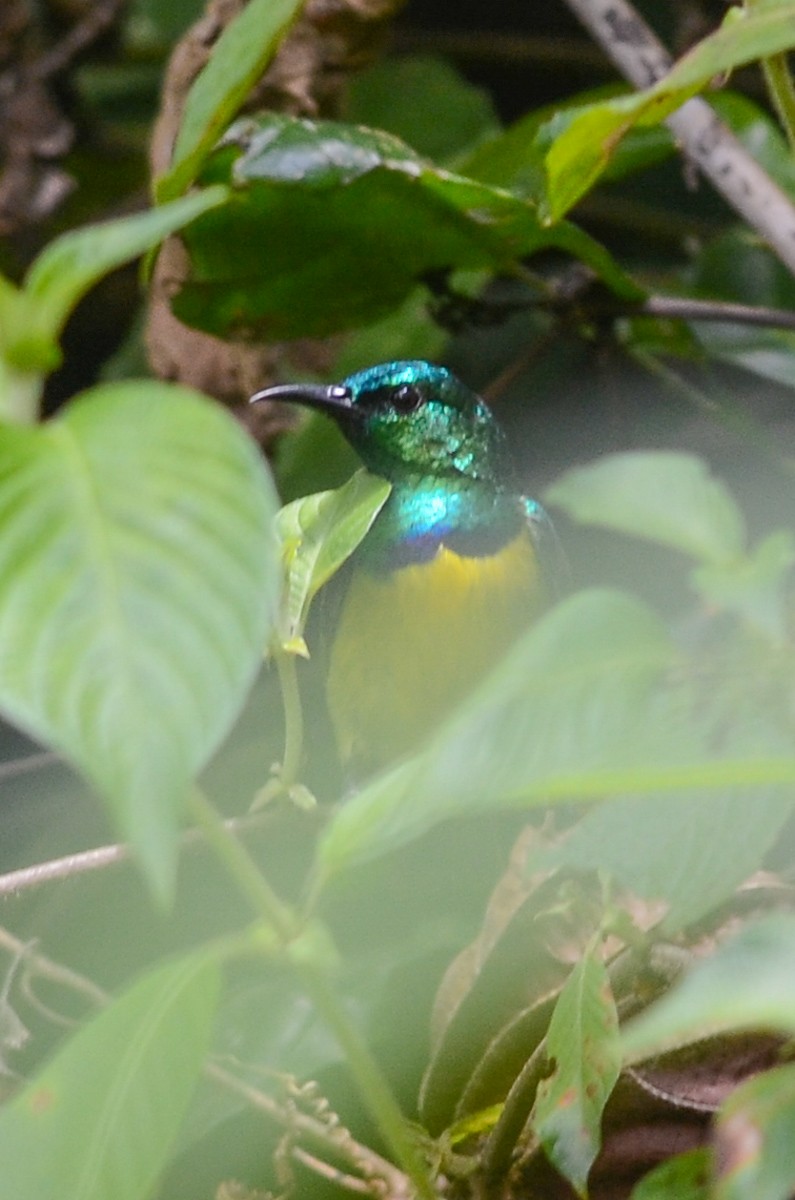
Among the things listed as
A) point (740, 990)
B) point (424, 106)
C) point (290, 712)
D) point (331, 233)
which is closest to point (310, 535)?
point (290, 712)

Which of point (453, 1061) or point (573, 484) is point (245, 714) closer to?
point (453, 1061)

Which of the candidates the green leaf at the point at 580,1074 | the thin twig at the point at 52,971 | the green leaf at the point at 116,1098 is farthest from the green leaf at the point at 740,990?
the thin twig at the point at 52,971

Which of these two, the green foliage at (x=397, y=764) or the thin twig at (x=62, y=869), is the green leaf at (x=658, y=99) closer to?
the green foliage at (x=397, y=764)

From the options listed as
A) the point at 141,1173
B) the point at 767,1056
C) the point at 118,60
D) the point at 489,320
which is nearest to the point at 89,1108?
the point at 141,1173

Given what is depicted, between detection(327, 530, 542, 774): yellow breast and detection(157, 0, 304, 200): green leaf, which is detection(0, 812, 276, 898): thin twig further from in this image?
detection(327, 530, 542, 774): yellow breast

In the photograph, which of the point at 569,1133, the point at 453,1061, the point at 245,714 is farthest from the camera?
the point at 245,714

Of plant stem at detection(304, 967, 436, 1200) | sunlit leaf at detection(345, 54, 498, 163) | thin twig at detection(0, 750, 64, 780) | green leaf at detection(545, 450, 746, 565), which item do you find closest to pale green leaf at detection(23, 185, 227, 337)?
green leaf at detection(545, 450, 746, 565)
